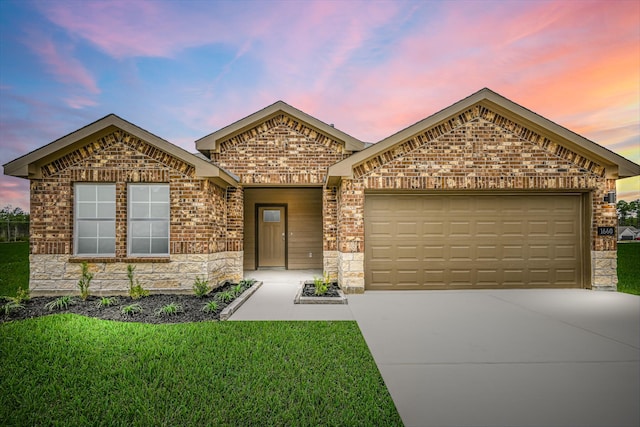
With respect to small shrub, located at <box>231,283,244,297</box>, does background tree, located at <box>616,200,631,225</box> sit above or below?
above

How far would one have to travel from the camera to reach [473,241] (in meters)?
8.46

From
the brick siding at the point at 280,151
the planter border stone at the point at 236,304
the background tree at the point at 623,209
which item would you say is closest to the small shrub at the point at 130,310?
the planter border stone at the point at 236,304

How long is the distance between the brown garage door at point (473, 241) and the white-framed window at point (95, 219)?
6.57m

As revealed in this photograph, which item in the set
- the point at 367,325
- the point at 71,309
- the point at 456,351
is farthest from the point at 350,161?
the point at 71,309

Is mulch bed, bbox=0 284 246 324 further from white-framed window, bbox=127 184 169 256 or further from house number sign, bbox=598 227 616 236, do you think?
house number sign, bbox=598 227 616 236

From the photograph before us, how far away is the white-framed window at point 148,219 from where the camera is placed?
796cm

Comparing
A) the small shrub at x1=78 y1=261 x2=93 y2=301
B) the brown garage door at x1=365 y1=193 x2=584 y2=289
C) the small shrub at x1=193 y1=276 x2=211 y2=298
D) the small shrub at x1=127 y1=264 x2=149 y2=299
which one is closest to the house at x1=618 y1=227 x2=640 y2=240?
the brown garage door at x1=365 y1=193 x2=584 y2=289

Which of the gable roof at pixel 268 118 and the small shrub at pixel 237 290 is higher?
the gable roof at pixel 268 118

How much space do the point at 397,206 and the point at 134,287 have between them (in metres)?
6.82

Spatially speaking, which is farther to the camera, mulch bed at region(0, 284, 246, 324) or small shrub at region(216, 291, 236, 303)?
small shrub at region(216, 291, 236, 303)

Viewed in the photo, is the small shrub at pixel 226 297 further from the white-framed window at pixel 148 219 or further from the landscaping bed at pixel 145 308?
the white-framed window at pixel 148 219

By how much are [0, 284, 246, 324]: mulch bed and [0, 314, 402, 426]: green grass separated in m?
0.60

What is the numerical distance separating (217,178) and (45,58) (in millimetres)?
9267

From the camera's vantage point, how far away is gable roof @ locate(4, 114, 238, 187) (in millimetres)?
7473
